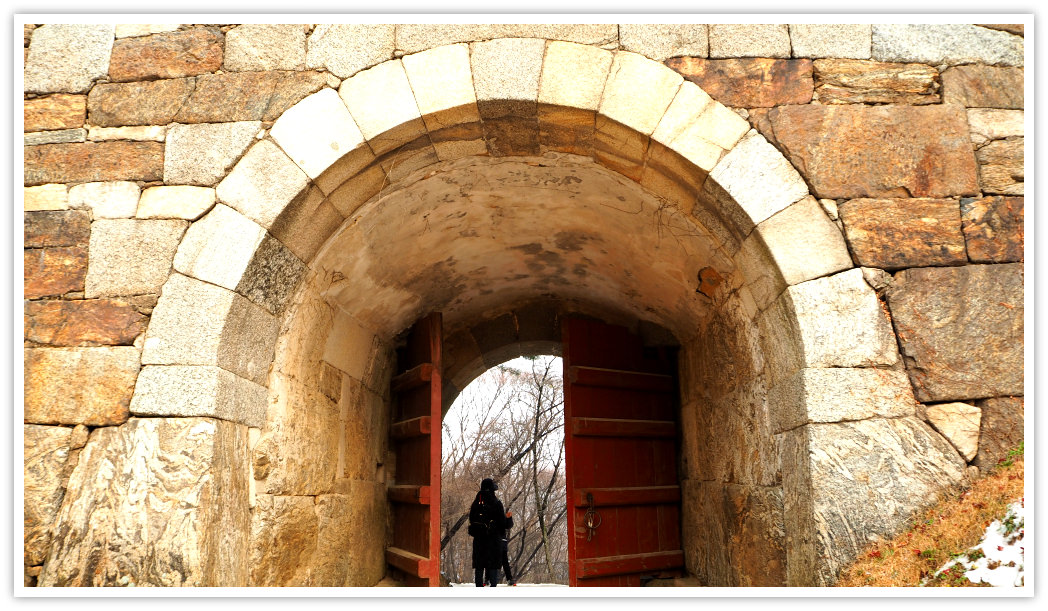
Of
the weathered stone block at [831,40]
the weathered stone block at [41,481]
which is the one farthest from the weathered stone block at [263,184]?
the weathered stone block at [831,40]

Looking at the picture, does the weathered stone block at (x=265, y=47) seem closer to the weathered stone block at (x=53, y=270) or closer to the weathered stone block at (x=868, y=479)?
the weathered stone block at (x=53, y=270)

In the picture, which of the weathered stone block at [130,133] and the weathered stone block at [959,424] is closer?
Answer: the weathered stone block at [959,424]

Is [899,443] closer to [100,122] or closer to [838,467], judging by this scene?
[838,467]

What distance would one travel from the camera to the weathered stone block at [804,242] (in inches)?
114

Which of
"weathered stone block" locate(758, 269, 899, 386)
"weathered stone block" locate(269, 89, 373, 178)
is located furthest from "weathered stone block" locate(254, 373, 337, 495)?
"weathered stone block" locate(758, 269, 899, 386)

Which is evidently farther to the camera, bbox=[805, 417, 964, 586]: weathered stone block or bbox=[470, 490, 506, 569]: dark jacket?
bbox=[470, 490, 506, 569]: dark jacket

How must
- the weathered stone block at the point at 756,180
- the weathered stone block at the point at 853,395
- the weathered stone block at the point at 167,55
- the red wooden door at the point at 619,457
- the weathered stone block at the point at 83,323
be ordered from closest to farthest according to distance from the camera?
1. the weathered stone block at the point at 853,395
2. the weathered stone block at the point at 83,323
3. the weathered stone block at the point at 756,180
4. the weathered stone block at the point at 167,55
5. the red wooden door at the point at 619,457

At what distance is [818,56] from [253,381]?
2852mm

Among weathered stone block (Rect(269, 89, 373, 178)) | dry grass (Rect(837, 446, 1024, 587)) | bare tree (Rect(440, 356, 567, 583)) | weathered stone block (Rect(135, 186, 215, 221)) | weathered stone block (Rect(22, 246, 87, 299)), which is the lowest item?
bare tree (Rect(440, 356, 567, 583))

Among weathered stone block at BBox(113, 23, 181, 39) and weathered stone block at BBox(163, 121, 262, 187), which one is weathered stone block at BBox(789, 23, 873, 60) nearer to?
weathered stone block at BBox(163, 121, 262, 187)

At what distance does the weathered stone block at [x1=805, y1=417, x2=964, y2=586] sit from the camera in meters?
2.63

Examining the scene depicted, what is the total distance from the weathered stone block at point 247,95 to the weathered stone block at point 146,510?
1316 mm

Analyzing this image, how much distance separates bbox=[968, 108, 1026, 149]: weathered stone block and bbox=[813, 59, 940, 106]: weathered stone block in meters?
0.19

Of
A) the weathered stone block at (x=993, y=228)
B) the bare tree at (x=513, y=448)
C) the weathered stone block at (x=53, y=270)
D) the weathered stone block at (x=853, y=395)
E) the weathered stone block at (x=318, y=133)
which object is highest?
the weathered stone block at (x=318, y=133)
